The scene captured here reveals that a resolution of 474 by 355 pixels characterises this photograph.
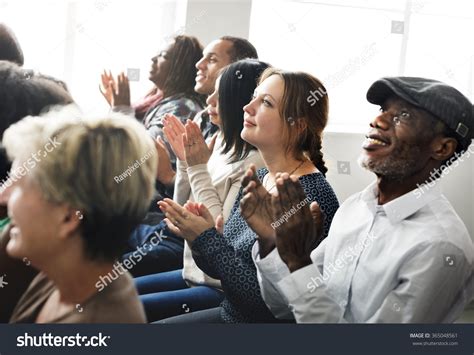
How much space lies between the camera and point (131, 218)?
283cm

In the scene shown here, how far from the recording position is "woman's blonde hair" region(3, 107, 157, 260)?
2.74 metres

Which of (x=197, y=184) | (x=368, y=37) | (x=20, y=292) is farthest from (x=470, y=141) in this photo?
(x=20, y=292)

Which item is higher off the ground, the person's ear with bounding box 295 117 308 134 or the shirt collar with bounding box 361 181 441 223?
the person's ear with bounding box 295 117 308 134

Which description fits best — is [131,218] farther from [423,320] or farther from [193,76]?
[423,320]

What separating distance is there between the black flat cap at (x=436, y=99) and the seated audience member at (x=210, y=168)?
1.41 feet

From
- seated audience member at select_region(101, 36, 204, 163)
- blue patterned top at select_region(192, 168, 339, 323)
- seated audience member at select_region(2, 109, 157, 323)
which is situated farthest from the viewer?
seated audience member at select_region(101, 36, 204, 163)

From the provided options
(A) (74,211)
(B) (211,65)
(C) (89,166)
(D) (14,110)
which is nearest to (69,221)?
(A) (74,211)

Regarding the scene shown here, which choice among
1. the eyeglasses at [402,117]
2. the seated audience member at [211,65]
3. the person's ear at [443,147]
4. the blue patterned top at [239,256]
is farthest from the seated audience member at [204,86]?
the person's ear at [443,147]

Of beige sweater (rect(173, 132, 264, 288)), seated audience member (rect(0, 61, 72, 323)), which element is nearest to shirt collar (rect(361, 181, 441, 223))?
beige sweater (rect(173, 132, 264, 288))

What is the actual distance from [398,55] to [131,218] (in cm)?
117

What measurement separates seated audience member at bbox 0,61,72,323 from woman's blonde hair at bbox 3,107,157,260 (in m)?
0.03

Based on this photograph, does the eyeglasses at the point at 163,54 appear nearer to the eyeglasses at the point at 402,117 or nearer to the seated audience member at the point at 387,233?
the seated audience member at the point at 387,233

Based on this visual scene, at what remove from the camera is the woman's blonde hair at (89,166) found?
2.74 meters

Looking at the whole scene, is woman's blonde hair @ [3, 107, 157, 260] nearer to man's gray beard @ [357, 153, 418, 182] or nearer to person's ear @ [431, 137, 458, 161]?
man's gray beard @ [357, 153, 418, 182]
